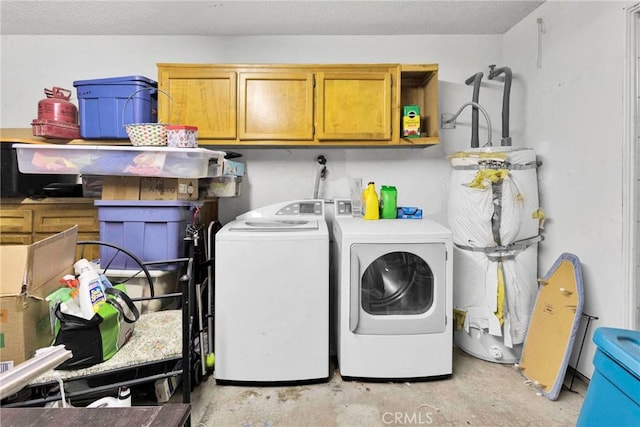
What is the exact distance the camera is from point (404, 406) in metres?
1.90

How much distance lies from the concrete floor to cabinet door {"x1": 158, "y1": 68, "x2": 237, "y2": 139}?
1.73m

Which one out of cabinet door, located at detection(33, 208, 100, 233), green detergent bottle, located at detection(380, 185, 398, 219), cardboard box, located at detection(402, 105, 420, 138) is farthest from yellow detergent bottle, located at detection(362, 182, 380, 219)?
cabinet door, located at detection(33, 208, 100, 233)

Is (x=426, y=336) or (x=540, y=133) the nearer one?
(x=426, y=336)

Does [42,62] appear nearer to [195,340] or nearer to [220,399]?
[195,340]

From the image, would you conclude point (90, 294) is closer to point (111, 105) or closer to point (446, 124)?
point (111, 105)

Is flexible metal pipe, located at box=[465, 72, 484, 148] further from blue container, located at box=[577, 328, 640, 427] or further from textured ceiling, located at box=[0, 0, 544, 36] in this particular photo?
blue container, located at box=[577, 328, 640, 427]

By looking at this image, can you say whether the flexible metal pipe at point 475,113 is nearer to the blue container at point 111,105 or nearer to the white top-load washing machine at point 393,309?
the white top-load washing machine at point 393,309

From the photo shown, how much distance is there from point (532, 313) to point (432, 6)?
86.5 inches

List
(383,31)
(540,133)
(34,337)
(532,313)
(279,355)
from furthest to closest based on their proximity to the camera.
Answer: (383,31), (540,133), (532,313), (279,355), (34,337)

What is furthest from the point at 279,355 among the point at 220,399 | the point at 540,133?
the point at 540,133

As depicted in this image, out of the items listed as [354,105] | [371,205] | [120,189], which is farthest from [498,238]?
[120,189]

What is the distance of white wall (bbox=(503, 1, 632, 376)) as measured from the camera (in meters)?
1.87

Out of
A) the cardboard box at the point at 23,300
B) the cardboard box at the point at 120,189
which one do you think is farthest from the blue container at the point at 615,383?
the cardboard box at the point at 120,189

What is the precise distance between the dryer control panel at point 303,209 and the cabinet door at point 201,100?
2.21 feet
